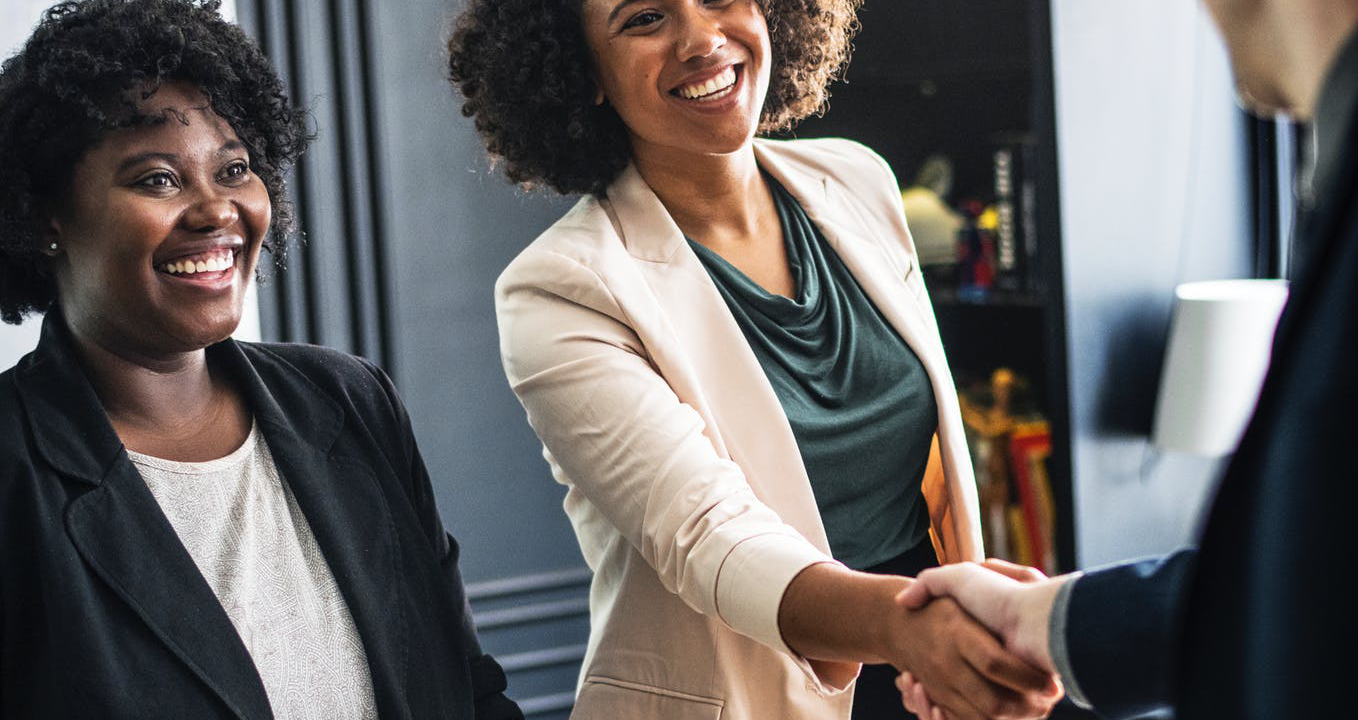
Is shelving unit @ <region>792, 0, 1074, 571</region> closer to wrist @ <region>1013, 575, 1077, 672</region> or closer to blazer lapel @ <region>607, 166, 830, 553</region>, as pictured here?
blazer lapel @ <region>607, 166, 830, 553</region>

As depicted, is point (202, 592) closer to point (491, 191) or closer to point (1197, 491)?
point (491, 191)

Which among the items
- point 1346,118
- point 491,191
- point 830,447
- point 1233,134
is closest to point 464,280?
point 491,191

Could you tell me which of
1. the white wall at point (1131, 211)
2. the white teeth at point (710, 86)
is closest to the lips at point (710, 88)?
the white teeth at point (710, 86)

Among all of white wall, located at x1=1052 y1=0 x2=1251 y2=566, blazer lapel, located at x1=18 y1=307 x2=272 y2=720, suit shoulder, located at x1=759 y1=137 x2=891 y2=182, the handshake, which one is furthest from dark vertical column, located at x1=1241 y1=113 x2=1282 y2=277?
blazer lapel, located at x1=18 y1=307 x2=272 y2=720

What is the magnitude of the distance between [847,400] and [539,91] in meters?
0.54

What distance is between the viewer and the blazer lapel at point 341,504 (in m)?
1.45

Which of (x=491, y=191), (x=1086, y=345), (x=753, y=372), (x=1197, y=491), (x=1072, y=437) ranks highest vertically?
(x=491, y=191)

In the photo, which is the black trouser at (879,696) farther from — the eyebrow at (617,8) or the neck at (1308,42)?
the neck at (1308,42)

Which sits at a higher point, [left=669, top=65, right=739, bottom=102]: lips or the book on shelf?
[left=669, top=65, right=739, bottom=102]: lips

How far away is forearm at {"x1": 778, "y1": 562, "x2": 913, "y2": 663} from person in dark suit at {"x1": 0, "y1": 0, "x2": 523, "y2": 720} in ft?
1.35

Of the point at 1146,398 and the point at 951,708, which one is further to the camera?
the point at 1146,398

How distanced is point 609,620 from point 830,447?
0.32m

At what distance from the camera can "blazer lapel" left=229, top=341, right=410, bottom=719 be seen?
145cm

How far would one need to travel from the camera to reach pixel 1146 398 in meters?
2.89
